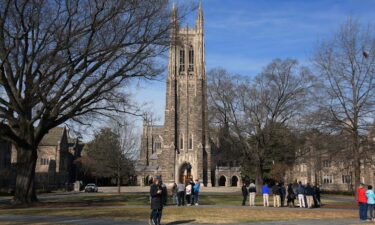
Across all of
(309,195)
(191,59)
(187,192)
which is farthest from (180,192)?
(191,59)

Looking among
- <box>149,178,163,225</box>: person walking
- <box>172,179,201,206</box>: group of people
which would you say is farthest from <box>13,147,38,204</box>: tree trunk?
<box>149,178,163,225</box>: person walking

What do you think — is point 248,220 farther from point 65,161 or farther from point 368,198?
point 65,161

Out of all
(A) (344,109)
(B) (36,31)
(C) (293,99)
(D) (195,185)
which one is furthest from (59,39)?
(C) (293,99)

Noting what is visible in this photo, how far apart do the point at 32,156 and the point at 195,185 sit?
9.88 metres

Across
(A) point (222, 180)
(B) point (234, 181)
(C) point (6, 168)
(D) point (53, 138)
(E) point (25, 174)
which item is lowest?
(B) point (234, 181)

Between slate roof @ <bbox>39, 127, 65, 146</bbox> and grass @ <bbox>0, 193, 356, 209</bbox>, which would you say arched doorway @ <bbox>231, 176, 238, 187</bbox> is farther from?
grass @ <bbox>0, 193, 356, 209</bbox>

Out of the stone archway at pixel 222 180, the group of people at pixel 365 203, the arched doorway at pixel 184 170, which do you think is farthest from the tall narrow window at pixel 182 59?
the group of people at pixel 365 203

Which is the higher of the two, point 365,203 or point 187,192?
point 187,192

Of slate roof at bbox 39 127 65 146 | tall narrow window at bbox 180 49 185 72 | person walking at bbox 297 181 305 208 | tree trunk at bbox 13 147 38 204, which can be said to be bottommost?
person walking at bbox 297 181 305 208

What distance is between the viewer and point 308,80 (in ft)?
144

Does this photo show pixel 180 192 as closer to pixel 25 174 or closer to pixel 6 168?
pixel 25 174

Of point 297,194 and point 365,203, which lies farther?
point 297,194

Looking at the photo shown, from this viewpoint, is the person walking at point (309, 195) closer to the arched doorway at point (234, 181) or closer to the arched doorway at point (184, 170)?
the arched doorway at point (184, 170)

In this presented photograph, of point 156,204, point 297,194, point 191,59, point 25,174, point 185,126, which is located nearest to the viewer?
point 156,204
